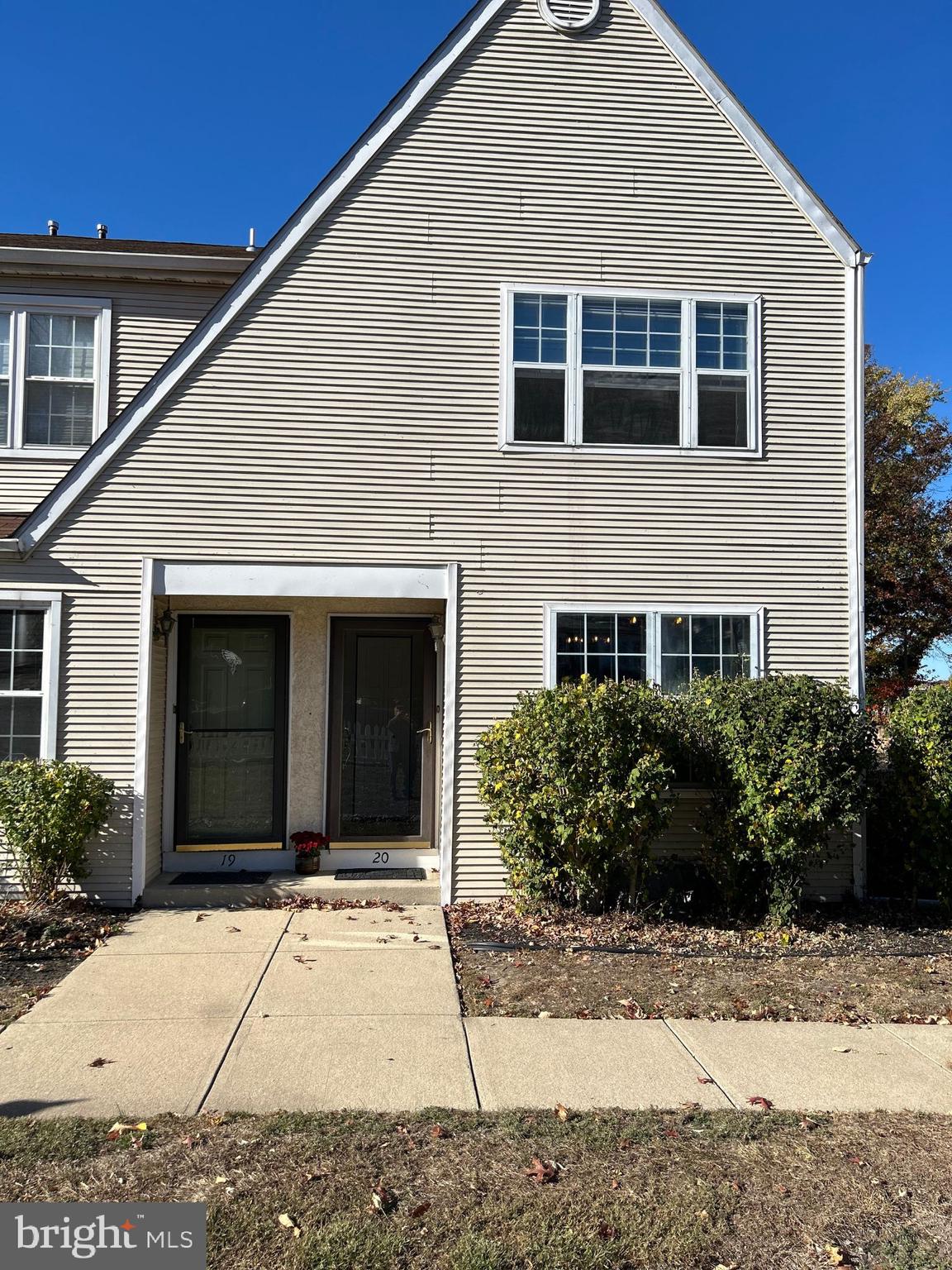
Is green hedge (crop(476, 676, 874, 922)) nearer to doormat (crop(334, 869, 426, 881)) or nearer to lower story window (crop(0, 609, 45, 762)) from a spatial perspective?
doormat (crop(334, 869, 426, 881))

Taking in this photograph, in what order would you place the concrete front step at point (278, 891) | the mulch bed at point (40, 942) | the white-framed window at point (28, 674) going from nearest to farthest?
the mulch bed at point (40, 942) → the white-framed window at point (28, 674) → the concrete front step at point (278, 891)

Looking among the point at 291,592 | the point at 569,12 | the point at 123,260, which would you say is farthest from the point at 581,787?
the point at 569,12

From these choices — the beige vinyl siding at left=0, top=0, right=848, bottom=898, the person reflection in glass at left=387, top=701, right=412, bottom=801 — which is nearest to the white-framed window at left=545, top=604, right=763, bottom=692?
the beige vinyl siding at left=0, top=0, right=848, bottom=898

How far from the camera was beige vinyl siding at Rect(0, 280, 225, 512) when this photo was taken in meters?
9.28

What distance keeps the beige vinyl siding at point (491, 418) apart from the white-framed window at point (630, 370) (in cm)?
17

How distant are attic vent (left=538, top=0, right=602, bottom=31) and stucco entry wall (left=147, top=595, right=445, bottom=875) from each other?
5.60 meters

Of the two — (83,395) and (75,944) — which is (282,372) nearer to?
(83,395)

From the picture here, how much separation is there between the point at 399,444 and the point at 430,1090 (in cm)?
556

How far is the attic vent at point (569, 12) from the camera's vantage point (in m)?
8.69

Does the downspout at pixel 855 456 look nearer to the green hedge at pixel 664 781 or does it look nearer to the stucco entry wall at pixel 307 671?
the green hedge at pixel 664 781

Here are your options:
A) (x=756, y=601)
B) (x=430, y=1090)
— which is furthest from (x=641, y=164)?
(x=430, y=1090)

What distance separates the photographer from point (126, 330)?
31.3 ft

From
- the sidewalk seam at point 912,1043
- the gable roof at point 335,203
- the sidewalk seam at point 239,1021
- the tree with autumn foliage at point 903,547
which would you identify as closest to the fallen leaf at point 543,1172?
the sidewalk seam at point 239,1021

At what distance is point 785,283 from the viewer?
8.88 m
